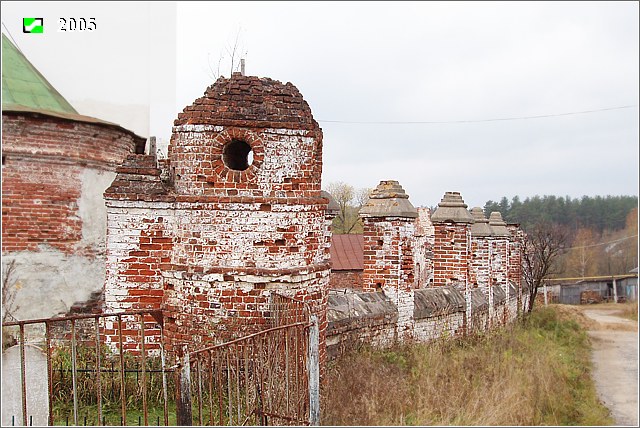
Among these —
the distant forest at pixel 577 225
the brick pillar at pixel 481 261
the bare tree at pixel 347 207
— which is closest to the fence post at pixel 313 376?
the brick pillar at pixel 481 261

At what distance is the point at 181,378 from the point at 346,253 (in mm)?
21907

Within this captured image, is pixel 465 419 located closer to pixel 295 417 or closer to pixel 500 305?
pixel 295 417

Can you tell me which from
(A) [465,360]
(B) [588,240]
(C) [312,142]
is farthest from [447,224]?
(B) [588,240]

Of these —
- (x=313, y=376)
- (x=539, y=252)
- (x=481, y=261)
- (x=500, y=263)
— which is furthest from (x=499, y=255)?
(x=313, y=376)

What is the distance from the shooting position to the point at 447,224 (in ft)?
35.8

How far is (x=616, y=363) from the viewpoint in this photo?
35.1 ft

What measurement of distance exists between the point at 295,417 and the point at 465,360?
4.15m

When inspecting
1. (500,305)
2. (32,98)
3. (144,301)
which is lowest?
(500,305)

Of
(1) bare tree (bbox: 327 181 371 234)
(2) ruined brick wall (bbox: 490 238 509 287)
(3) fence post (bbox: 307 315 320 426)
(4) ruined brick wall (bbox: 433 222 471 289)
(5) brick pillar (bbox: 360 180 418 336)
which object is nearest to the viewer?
(3) fence post (bbox: 307 315 320 426)

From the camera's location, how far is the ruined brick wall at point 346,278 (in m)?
23.8

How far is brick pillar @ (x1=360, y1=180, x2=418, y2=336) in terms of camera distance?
8617 millimetres

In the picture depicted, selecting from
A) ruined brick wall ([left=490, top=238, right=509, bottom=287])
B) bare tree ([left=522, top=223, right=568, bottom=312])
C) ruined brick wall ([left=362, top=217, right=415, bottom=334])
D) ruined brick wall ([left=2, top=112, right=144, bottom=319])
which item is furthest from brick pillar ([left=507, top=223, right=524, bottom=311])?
ruined brick wall ([left=2, top=112, right=144, bottom=319])

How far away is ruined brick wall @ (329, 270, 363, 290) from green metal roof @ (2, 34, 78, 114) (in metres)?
15.2

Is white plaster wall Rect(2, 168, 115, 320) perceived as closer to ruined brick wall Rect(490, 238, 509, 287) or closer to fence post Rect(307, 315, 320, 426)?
fence post Rect(307, 315, 320, 426)
